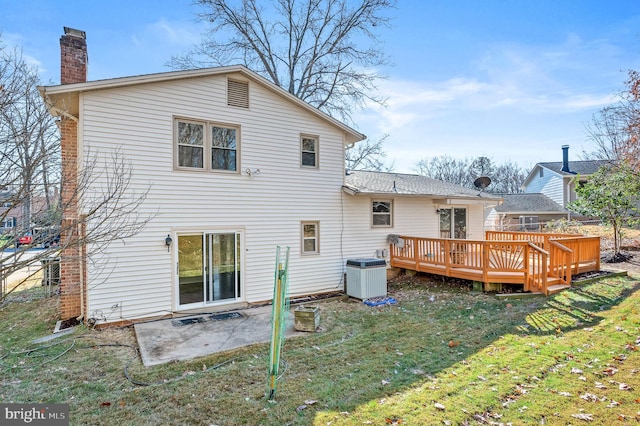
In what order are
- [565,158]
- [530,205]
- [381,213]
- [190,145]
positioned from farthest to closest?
1. [565,158]
2. [530,205]
3. [381,213]
4. [190,145]

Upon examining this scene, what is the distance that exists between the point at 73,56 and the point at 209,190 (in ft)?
14.6

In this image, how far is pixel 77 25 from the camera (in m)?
8.38

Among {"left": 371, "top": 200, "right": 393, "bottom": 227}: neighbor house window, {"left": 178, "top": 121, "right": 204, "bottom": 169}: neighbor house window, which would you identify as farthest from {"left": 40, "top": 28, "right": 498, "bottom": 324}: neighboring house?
{"left": 371, "top": 200, "right": 393, "bottom": 227}: neighbor house window

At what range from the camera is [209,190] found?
8.30 meters

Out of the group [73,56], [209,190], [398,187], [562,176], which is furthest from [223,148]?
[562,176]

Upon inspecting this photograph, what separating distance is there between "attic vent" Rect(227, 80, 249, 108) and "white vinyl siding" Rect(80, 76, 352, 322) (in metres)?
0.15

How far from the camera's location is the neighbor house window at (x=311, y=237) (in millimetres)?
9947

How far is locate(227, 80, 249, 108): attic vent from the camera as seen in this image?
876 centimetres

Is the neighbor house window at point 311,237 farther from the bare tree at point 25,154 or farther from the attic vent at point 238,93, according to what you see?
the bare tree at point 25,154

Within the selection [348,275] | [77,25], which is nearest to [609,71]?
[348,275]

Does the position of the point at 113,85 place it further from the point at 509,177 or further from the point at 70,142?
the point at 509,177

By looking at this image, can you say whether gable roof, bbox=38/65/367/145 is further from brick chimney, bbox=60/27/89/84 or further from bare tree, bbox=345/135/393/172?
bare tree, bbox=345/135/393/172

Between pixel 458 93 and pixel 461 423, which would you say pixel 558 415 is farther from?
pixel 458 93

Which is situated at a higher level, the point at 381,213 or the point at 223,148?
the point at 223,148
